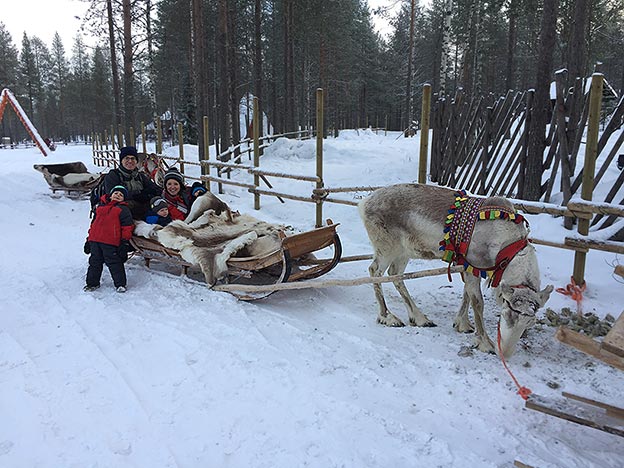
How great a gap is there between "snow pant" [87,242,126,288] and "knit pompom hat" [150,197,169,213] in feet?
2.77

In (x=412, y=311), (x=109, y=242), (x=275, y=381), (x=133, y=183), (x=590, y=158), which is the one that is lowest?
(x=275, y=381)

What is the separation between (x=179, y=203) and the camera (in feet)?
20.6

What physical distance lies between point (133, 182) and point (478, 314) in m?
4.76

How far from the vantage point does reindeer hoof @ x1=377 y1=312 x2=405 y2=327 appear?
4270mm

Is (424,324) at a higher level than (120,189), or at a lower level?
lower

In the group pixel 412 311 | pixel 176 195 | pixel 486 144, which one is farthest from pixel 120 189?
pixel 486 144

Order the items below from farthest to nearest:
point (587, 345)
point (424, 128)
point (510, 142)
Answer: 1. point (510, 142)
2. point (424, 128)
3. point (587, 345)

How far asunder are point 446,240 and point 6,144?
47.8m

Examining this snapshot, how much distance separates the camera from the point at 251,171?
376 inches

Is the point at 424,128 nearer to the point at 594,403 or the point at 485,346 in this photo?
the point at 485,346

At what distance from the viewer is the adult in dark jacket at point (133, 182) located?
5.96 metres

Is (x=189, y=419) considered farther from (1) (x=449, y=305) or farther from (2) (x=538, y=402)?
(1) (x=449, y=305)

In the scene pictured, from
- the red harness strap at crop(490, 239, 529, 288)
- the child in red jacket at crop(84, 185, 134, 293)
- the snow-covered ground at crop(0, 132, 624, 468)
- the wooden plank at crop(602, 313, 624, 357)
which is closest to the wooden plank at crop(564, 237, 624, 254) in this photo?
the snow-covered ground at crop(0, 132, 624, 468)

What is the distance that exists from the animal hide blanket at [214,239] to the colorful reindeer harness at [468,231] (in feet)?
5.67
